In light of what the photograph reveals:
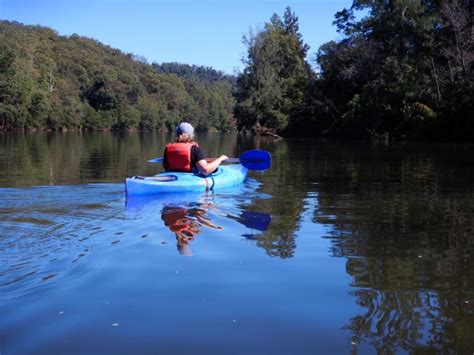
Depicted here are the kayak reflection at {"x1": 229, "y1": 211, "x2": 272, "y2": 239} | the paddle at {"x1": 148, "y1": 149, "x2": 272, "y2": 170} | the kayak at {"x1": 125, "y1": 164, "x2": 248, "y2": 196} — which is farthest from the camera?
the paddle at {"x1": 148, "y1": 149, "x2": 272, "y2": 170}

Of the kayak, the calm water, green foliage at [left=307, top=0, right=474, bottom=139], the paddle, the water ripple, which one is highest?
green foliage at [left=307, top=0, right=474, bottom=139]

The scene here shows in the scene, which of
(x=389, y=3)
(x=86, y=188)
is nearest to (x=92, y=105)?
(x=389, y=3)

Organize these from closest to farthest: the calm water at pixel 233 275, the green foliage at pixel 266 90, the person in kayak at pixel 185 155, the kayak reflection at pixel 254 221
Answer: the calm water at pixel 233 275
the kayak reflection at pixel 254 221
the person in kayak at pixel 185 155
the green foliage at pixel 266 90

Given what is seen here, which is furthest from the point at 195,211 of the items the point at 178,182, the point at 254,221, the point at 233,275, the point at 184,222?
the point at 233,275

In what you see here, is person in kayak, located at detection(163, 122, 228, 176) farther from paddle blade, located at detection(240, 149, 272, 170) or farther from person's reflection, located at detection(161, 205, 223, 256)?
paddle blade, located at detection(240, 149, 272, 170)

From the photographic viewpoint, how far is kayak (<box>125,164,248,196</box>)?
360 inches

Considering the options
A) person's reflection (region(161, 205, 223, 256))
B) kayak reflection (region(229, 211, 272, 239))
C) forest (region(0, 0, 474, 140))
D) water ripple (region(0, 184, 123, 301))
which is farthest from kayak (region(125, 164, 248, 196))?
forest (region(0, 0, 474, 140))

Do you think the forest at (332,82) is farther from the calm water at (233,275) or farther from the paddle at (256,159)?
the calm water at (233,275)

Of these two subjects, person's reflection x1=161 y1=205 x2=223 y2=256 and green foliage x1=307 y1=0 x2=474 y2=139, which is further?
green foliage x1=307 y1=0 x2=474 y2=139

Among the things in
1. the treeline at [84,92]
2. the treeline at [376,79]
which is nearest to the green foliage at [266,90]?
the treeline at [376,79]

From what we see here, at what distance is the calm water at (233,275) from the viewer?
3402 millimetres

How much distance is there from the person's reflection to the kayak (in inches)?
38.0

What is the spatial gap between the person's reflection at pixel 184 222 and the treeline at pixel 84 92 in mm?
57495

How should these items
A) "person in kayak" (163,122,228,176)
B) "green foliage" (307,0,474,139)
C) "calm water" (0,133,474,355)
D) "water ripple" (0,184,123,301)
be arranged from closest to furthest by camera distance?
1. "calm water" (0,133,474,355)
2. "water ripple" (0,184,123,301)
3. "person in kayak" (163,122,228,176)
4. "green foliage" (307,0,474,139)
